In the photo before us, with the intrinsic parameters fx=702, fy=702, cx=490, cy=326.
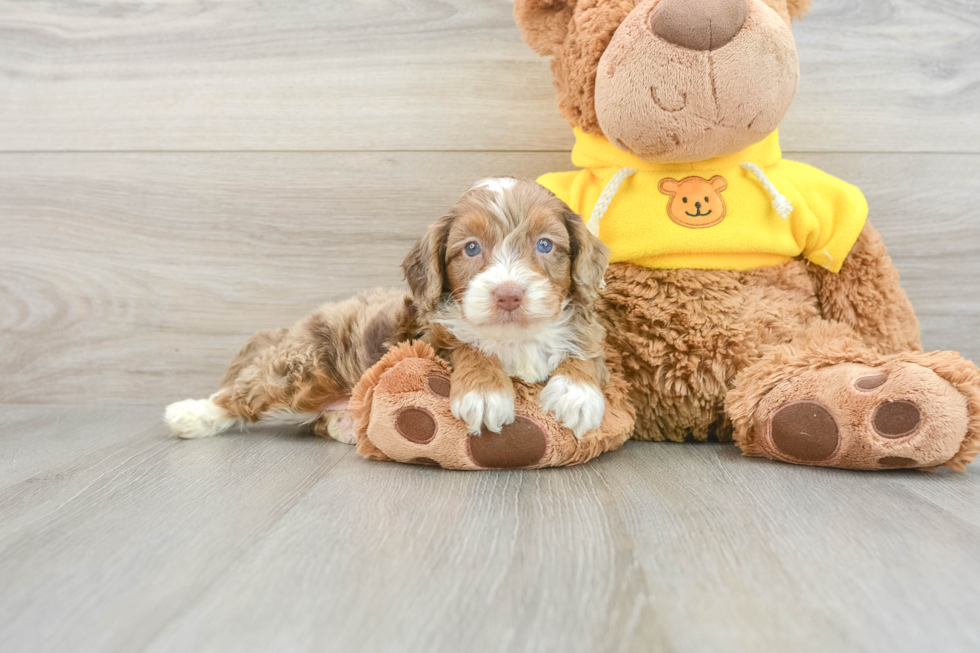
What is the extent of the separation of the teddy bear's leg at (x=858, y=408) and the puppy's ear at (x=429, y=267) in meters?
0.67

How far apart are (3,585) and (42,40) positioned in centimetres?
191

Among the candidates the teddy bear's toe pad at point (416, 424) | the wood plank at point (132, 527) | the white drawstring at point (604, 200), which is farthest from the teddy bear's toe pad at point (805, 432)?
the wood plank at point (132, 527)

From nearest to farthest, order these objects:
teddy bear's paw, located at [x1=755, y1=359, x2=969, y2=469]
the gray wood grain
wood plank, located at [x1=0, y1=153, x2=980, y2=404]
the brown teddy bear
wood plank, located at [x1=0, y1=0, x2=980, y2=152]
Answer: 1. the gray wood grain
2. teddy bear's paw, located at [x1=755, y1=359, x2=969, y2=469]
3. the brown teddy bear
4. wood plank, located at [x1=0, y1=0, x2=980, y2=152]
5. wood plank, located at [x1=0, y1=153, x2=980, y2=404]

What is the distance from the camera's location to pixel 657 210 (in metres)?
1.58

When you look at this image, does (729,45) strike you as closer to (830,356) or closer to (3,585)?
(830,356)

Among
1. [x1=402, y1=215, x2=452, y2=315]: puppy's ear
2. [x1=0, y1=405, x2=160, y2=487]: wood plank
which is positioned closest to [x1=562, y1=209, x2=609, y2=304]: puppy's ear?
[x1=402, y1=215, x2=452, y2=315]: puppy's ear

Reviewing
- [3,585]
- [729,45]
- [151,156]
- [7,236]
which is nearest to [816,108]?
[729,45]

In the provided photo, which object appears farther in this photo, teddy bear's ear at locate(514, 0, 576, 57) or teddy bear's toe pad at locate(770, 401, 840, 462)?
teddy bear's ear at locate(514, 0, 576, 57)

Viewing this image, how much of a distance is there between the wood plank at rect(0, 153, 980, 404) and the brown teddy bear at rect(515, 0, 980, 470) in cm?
49

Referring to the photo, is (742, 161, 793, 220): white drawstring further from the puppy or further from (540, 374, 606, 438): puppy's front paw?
(540, 374, 606, 438): puppy's front paw

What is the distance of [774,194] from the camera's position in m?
1.55

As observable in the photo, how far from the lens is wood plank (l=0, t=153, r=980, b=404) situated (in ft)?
6.97

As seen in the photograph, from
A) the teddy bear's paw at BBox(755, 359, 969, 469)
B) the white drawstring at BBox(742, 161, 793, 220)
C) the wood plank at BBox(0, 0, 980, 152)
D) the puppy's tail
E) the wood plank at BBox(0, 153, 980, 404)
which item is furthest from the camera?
the wood plank at BBox(0, 153, 980, 404)

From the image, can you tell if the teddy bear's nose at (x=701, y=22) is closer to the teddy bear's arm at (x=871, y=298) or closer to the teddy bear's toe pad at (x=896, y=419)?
the teddy bear's arm at (x=871, y=298)
